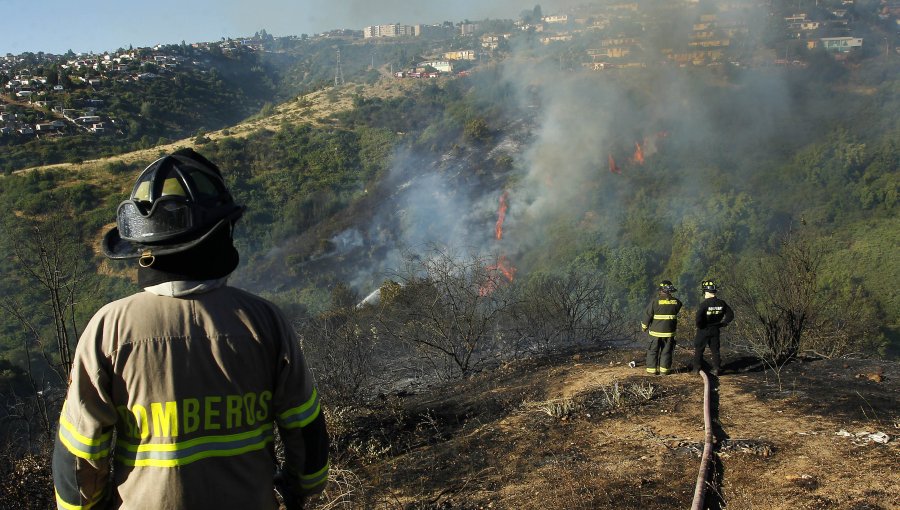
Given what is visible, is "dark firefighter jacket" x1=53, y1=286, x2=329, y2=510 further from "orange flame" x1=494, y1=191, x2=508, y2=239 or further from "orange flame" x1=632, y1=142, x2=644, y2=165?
"orange flame" x1=632, y1=142, x2=644, y2=165

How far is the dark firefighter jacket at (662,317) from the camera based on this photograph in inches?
297

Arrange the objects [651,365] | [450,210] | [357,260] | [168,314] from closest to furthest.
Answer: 1. [168,314]
2. [651,365]
3. [357,260]
4. [450,210]

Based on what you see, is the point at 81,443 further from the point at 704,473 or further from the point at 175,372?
the point at 704,473

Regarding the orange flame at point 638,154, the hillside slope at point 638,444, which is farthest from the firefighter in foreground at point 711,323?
the orange flame at point 638,154

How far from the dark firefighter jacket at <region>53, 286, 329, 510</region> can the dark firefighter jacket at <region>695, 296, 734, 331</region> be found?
673cm

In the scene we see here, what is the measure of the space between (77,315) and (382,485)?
20942mm

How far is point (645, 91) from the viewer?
1457 inches

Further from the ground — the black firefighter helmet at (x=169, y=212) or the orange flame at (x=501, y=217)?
the black firefighter helmet at (x=169, y=212)

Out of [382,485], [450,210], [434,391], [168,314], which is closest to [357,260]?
[450,210]

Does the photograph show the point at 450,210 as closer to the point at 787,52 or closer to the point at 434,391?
the point at 434,391

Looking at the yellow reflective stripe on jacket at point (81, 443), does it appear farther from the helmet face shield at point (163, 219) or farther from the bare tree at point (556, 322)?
the bare tree at point (556, 322)

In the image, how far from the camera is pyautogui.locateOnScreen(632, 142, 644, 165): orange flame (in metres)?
31.5

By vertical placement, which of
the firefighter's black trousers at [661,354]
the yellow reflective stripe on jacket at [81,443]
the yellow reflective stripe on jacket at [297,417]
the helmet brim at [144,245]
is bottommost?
the firefighter's black trousers at [661,354]

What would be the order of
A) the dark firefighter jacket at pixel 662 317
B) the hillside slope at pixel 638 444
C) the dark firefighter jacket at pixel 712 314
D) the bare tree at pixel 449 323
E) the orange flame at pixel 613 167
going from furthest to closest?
1. the orange flame at pixel 613 167
2. the bare tree at pixel 449 323
3. the dark firefighter jacket at pixel 662 317
4. the dark firefighter jacket at pixel 712 314
5. the hillside slope at pixel 638 444
